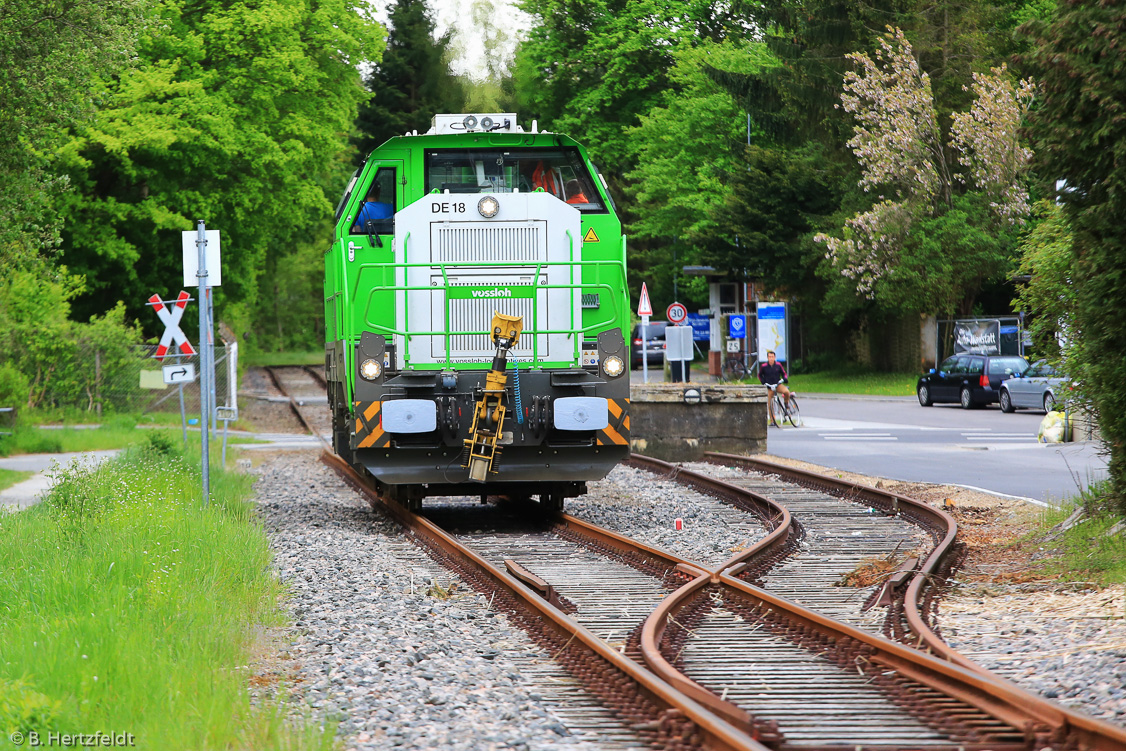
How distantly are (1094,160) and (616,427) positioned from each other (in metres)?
5.12

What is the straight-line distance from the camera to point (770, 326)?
126 ft

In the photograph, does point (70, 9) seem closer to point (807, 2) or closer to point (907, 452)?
point (907, 452)

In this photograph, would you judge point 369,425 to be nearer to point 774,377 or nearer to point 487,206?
point 487,206

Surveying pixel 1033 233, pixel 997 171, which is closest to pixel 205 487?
pixel 1033 233

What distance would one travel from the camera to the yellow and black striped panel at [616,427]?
1184 cm

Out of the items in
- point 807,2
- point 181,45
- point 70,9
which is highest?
point 807,2

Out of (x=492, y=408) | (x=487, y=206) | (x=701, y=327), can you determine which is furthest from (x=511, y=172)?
(x=701, y=327)

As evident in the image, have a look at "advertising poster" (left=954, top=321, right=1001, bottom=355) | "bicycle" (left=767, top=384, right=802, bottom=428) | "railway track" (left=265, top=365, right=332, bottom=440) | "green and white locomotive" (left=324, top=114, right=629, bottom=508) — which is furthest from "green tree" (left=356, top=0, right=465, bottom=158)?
"green and white locomotive" (left=324, top=114, right=629, bottom=508)

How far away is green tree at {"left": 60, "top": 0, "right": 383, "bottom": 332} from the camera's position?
107ft

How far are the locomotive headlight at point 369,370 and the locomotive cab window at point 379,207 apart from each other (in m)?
1.49

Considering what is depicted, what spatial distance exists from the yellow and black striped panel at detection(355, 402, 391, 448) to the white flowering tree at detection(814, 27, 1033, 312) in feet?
102

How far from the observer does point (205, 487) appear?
12.4 meters

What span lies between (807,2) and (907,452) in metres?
29.1

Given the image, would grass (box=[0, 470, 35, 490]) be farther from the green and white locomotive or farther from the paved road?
the paved road
